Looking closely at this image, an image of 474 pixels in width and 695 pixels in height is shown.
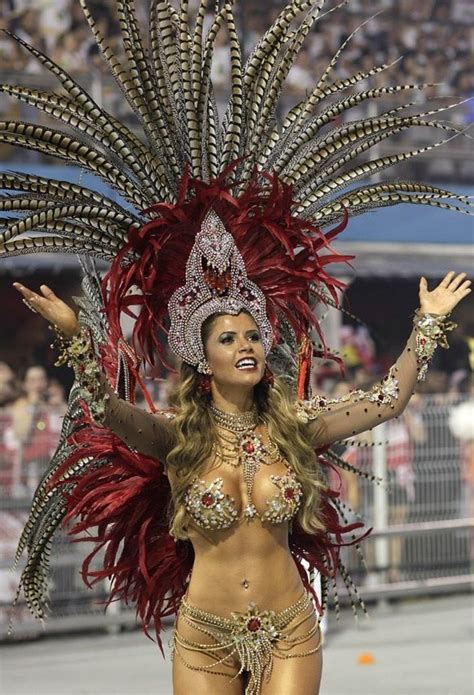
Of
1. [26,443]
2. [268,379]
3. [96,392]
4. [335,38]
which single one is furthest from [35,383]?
[335,38]

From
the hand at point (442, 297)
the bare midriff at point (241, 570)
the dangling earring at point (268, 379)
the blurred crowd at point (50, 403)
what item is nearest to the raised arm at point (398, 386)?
the hand at point (442, 297)

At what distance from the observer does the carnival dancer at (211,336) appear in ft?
14.6

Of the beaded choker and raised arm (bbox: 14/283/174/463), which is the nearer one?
raised arm (bbox: 14/283/174/463)

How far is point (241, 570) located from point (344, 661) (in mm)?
4654

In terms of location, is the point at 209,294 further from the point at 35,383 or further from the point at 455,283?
the point at 35,383

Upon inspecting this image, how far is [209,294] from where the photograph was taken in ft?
15.1

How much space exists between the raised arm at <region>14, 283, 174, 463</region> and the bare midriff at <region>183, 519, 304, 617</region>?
32 centimetres

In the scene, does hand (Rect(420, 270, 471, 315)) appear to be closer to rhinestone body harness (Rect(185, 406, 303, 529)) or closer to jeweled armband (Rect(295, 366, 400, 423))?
jeweled armband (Rect(295, 366, 400, 423))

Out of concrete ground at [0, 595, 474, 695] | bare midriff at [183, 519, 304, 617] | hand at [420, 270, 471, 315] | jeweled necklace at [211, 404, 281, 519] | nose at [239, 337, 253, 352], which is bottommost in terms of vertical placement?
concrete ground at [0, 595, 474, 695]

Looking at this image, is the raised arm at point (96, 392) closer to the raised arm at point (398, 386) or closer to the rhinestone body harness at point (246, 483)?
the rhinestone body harness at point (246, 483)

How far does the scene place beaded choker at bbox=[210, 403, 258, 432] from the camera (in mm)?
4574

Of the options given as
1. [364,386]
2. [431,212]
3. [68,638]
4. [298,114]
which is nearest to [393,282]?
[431,212]

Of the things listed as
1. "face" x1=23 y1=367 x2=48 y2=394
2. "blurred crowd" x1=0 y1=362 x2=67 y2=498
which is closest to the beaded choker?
"blurred crowd" x1=0 y1=362 x2=67 y2=498

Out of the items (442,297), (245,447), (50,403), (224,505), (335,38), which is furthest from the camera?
(335,38)
